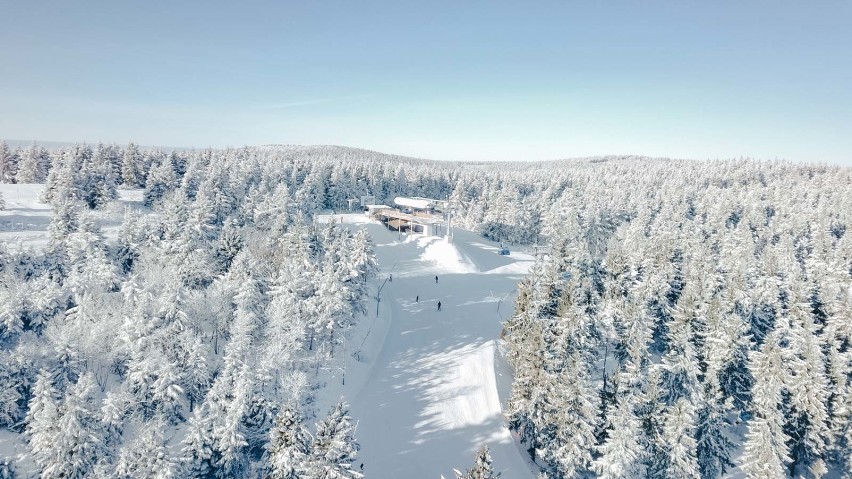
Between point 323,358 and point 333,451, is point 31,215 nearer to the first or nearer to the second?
point 323,358

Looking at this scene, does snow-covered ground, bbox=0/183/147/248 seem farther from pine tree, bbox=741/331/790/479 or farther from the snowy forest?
pine tree, bbox=741/331/790/479

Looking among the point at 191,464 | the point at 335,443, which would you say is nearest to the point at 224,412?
the point at 191,464

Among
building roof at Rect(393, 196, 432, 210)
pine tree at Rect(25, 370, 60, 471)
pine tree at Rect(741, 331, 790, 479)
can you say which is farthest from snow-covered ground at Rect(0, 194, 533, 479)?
building roof at Rect(393, 196, 432, 210)

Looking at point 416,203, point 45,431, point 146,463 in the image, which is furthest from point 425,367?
point 416,203

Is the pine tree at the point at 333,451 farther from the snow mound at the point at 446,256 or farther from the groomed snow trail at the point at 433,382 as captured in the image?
the snow mound at the point at 446,256

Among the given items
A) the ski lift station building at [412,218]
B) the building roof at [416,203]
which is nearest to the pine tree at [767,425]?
the ski lift station building at [412,218]

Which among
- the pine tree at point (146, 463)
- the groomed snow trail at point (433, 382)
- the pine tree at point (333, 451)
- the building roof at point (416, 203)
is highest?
the building roof at point (416, 203)
